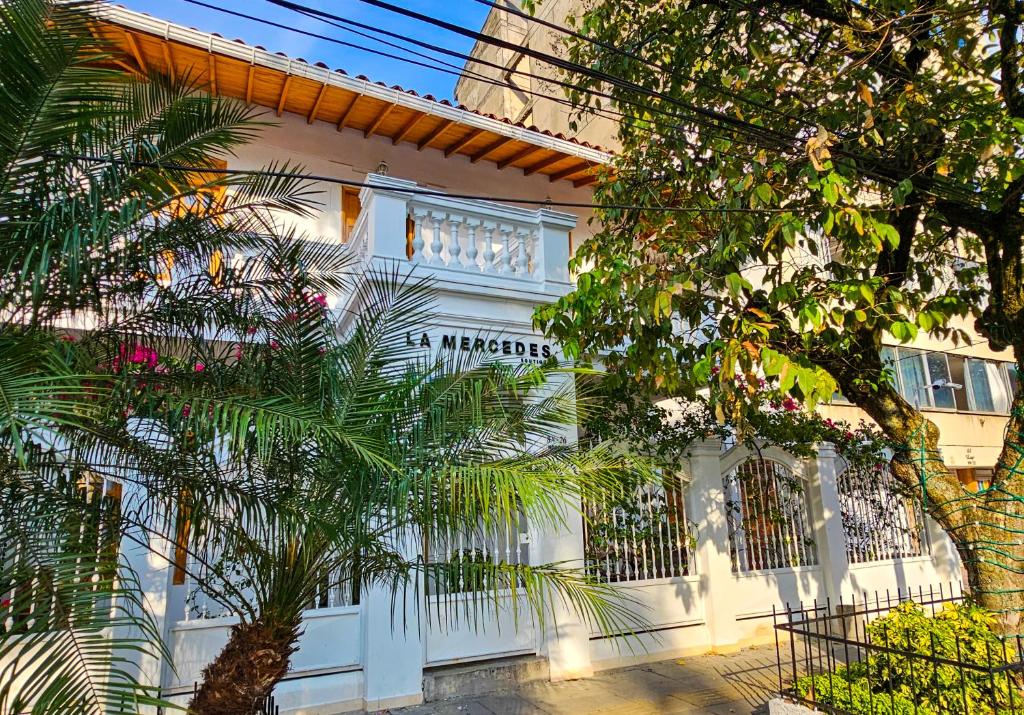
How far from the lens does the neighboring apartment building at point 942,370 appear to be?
46.4ft

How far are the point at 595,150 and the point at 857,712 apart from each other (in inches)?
321

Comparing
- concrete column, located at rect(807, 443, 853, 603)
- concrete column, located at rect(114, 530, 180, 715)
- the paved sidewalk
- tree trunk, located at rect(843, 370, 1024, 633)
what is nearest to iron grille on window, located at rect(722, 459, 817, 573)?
concrete column, located at rect(807, 443, 853, 603)

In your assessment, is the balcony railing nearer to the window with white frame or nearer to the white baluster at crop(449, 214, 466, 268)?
the white baluster at crop(449, 214, 466, 268)

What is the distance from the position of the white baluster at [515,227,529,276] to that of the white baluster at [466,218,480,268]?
52cm

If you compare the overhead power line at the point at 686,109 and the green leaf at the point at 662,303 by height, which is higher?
the overhead power line at the point at 686,109

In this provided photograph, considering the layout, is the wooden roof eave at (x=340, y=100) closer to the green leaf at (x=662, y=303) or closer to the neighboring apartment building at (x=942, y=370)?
the neighboring apartment building at (x=942, y=370)

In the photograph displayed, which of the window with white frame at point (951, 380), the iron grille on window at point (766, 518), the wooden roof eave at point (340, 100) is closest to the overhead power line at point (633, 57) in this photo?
the wooden roof eave at point (340, 100)

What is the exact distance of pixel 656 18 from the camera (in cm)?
695

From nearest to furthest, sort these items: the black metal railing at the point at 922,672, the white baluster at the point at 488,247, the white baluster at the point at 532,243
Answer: the black metal railing at the point at 922,672
the white baluster at the point at 488,247
the white baluster at the point at 532,243

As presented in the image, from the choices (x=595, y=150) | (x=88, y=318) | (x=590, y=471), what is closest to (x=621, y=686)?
(x=590, y=471)

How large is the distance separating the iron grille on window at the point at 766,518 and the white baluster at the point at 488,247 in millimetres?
4139

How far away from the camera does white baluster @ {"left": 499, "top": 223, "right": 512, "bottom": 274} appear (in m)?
7.47

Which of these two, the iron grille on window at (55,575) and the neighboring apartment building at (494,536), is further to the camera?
the neighboring apartment building at (494,536)

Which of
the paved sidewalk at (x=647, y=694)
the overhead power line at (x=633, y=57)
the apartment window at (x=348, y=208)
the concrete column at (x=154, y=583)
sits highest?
the apartment window at (x=348, y=208)
